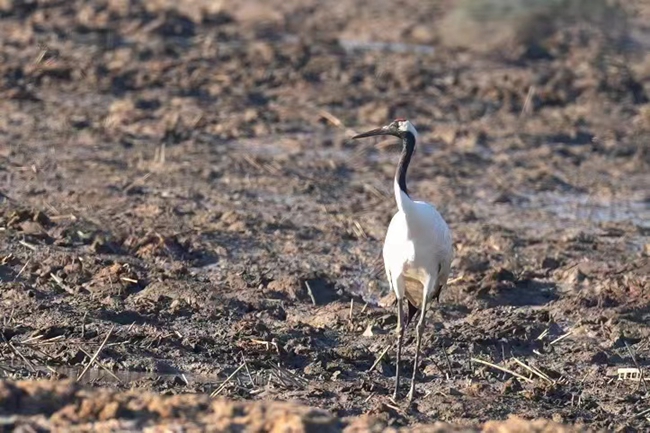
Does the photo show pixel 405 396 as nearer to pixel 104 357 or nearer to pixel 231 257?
pixel 104 357

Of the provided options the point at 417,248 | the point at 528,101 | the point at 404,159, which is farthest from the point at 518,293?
the point at 528,101

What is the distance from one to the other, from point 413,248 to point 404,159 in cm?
58

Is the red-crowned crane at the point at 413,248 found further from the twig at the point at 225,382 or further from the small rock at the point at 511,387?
the twig at the point at 225,382

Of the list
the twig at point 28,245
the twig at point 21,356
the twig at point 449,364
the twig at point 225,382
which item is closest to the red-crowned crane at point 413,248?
the twig at point 449,364

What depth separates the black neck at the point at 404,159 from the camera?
945 centimetres

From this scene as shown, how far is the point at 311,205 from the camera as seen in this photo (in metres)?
13.6

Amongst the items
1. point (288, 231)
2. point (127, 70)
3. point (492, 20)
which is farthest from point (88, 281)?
point (492, 20)

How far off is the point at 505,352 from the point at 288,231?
3107mm

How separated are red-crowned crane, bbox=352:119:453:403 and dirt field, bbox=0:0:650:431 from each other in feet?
1.52

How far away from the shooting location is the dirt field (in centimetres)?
942

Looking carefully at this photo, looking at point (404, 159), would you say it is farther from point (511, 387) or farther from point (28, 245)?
point (28, 245)

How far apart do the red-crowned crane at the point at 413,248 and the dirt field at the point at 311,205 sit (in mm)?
464

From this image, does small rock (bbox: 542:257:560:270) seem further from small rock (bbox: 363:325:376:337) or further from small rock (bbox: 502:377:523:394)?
small rock (bbox: 502:377:523:394)

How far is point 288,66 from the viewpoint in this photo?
18.7m
